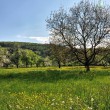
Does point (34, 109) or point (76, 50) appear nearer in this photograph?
point (34, 109)

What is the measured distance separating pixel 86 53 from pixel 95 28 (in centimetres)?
289

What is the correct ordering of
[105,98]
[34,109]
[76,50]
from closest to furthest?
[34,109], [105,98], [76,50]

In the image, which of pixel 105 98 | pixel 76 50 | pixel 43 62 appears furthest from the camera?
pixel 43 62

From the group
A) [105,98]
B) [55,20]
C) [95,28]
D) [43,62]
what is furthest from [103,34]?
[43,62]

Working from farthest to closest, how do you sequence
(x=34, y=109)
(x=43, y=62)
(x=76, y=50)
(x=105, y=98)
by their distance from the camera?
1. (x=43, y=62)
2. (x=76, y=50)
3. (x=105, y=98)
4. (x=34, y=109)

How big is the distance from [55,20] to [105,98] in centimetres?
2778

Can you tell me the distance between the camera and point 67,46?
3522 centimetres

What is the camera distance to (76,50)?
115 ft

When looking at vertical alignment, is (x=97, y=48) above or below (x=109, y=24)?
below

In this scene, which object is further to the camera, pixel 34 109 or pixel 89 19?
pixel 89 19

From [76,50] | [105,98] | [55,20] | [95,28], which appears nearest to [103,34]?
[95,28]

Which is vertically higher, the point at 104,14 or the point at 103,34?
the point at 104,14

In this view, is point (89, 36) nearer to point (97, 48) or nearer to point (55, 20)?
point (97, 48)

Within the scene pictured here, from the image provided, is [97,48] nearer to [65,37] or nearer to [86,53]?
[86,53]
